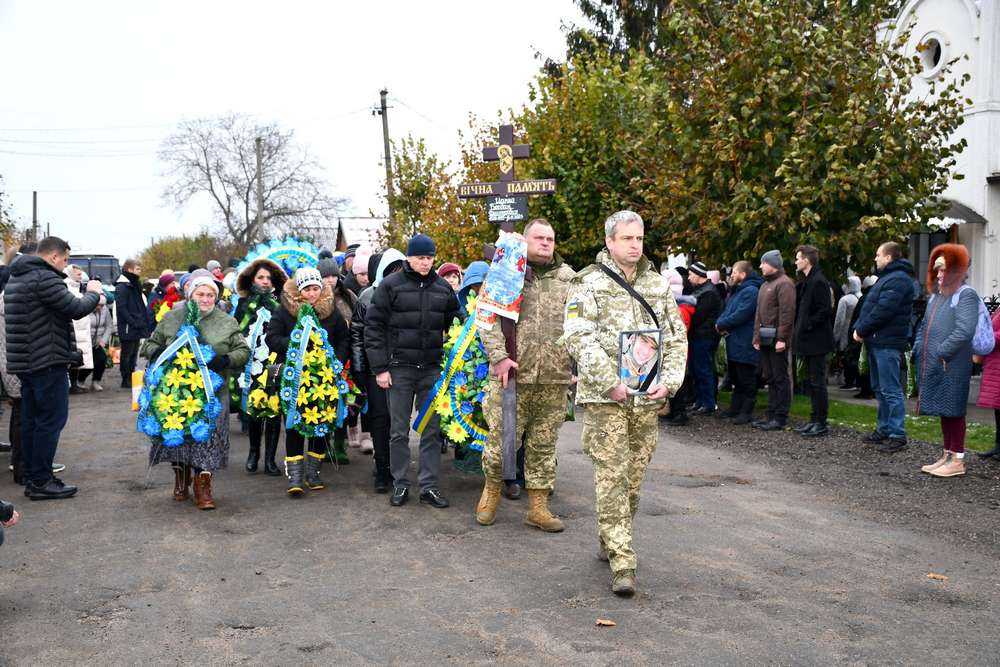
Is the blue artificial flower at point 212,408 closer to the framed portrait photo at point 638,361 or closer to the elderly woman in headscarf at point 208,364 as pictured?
the elderly woman in headscarf at point 208,364

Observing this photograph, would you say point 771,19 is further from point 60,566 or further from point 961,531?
point 60,566

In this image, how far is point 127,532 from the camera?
680cm

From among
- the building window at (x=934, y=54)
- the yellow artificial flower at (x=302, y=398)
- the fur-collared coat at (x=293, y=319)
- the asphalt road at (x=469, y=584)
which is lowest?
the asphalt road at (x=469, y=584)

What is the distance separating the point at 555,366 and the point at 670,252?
987 centimetres

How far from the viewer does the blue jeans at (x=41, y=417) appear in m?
7.75

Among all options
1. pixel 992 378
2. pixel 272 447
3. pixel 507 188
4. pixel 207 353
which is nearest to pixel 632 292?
pixel 207 353

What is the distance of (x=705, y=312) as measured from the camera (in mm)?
12281

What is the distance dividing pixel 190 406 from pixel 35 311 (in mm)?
1535

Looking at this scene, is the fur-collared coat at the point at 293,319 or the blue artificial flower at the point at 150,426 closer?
the blue artificial flower at the point at 150,426

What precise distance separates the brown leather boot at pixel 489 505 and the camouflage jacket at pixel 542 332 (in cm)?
82

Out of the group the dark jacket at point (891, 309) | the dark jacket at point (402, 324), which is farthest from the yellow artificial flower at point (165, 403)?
the dark jacket at point (891, 309)

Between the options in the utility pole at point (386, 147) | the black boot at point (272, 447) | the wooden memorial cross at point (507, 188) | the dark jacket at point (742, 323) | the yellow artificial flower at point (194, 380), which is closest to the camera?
the yellow artificial flower at point (194, 380)

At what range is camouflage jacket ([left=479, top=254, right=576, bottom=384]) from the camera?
6.80m

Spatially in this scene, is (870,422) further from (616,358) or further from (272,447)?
(616,358)
